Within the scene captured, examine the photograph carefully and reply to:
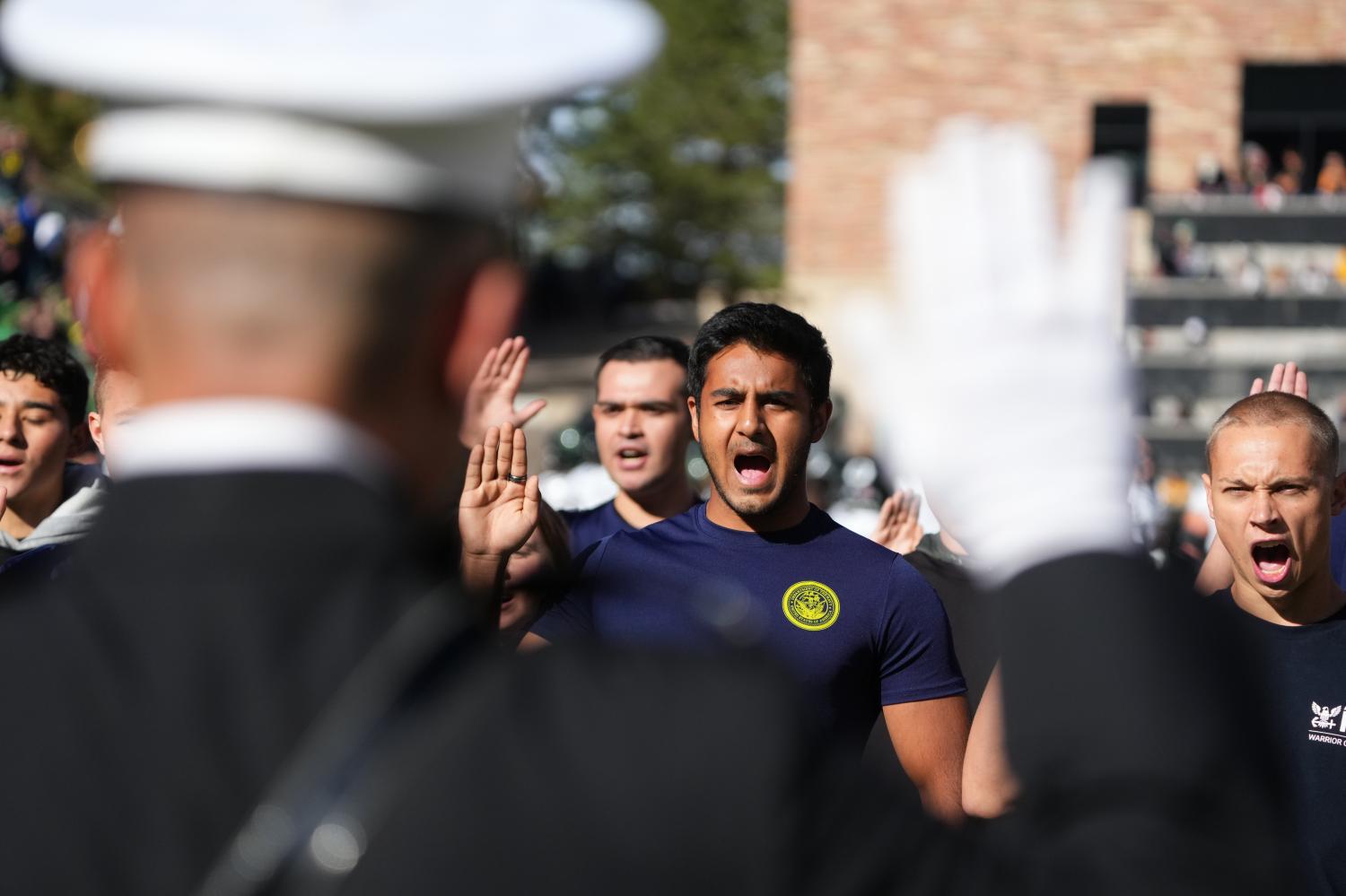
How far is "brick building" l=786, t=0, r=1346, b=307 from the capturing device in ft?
91.6

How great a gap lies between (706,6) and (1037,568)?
39.4 m

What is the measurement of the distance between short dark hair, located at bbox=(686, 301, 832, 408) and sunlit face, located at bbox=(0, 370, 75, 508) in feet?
6.60

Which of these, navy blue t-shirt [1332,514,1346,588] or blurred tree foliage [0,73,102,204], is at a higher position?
blurred tree foliage [0,73,102,204]

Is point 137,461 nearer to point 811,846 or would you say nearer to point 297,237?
point 297,237

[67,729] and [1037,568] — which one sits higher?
[1037,568]

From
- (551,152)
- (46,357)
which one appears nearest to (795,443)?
(46,357)

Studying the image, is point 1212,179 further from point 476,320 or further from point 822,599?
point 476,320

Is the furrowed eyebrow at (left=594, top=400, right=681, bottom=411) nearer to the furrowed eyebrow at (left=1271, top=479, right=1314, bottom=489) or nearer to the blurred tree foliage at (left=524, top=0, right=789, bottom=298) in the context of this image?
the furrowed eyebrow at (left=1271, top=479, right=1314, bottom=489)

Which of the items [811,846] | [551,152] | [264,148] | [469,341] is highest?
[551,152]

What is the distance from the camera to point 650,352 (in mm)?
6066

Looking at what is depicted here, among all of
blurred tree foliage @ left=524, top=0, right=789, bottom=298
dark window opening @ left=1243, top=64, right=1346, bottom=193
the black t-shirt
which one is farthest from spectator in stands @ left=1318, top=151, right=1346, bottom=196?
the black t-shirt

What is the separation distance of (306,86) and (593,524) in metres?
4.71

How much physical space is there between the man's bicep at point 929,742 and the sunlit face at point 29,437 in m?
2.73

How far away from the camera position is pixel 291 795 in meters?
1.11
